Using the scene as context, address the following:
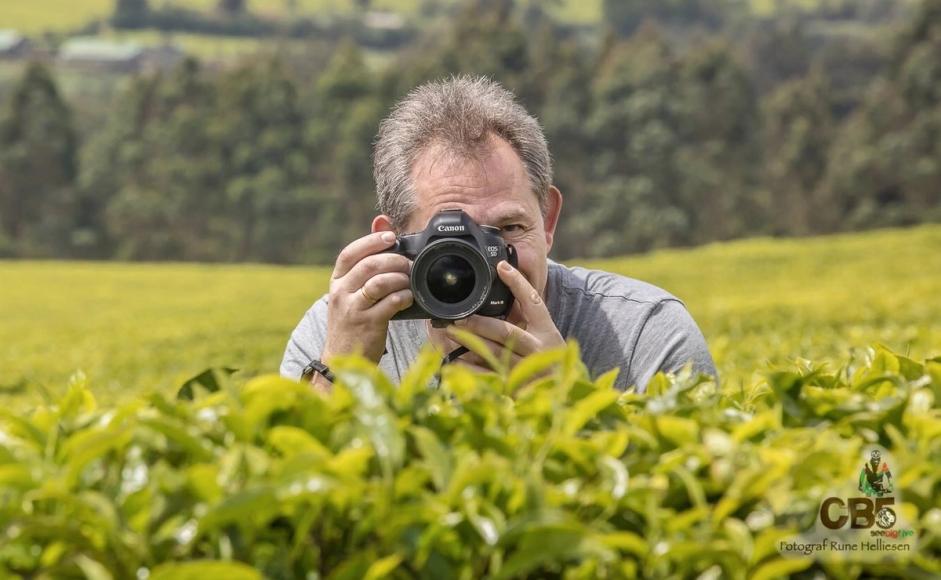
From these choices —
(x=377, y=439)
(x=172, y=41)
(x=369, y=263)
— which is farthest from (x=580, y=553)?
(x=172, y=41)

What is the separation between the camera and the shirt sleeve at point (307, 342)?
325cm

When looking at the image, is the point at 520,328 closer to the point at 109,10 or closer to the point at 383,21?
the point at 383,21

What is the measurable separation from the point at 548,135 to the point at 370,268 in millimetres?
33361

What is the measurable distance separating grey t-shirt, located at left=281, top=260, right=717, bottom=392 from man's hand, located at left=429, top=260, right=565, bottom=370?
38 centimetres

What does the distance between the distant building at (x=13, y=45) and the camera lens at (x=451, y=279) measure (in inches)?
2713

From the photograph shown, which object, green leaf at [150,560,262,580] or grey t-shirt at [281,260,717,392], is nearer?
A: green leaf at [150,560,262,580]

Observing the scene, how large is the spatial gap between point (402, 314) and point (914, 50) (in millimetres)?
35587

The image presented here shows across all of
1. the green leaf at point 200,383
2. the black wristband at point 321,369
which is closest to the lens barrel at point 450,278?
the black wristband at point 321,369

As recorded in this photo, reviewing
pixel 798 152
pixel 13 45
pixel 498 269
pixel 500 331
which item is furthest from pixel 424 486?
pixel 13 45

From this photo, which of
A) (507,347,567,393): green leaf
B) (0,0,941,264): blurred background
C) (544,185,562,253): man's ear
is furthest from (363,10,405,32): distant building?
(507,347,567,393): green leaf

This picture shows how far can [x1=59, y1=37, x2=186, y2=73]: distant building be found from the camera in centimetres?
6762

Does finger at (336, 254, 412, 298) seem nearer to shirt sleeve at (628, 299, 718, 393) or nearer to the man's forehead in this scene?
the man's forehead

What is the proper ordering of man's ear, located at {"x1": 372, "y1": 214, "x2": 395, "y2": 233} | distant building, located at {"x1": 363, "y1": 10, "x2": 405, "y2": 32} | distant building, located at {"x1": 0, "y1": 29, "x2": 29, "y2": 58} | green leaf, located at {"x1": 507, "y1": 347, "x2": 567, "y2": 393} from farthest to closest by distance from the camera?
1. distant building, located at {"x1": 363, "y1": 10, "x2": 405, "y2": 32}
2. distant building, located at {"x1": 0, "y1": 29, "x2": 29, "y2": 58}
3. man's ear, located at {"x1": 372, "y1": 214, "x2": 395, "y2": 233}
4. green leaf, located at {"x1": 507, "y1": 347, "x2": 567, "y2": 393}

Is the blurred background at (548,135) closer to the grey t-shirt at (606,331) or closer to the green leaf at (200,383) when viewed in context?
the grey t-shirt at (606,331)
